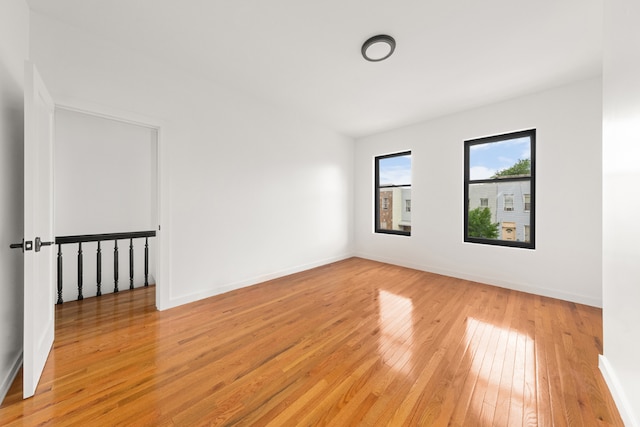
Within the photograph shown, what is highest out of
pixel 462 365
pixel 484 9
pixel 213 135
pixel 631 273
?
pixel 484 9

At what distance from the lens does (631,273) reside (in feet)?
4.22

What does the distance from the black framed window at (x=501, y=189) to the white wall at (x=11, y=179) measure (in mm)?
4982

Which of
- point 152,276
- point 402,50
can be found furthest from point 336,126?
point 152,276

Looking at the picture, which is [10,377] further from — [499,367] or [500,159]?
[500,159]

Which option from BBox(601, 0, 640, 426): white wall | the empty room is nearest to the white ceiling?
the empty room

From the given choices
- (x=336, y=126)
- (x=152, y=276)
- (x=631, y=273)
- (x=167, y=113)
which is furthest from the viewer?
(x=336, y=126)

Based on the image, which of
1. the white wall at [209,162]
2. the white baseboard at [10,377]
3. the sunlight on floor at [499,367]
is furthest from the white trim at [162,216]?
the sunlight on floor at [499,367]

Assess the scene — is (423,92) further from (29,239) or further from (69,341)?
(69,341)

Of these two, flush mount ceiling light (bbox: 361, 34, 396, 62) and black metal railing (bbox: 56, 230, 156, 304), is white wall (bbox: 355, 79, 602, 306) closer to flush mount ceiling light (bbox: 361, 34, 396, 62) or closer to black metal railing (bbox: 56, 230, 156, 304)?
flush mount ceiling light (bbox: 361, 34, 396, 62)

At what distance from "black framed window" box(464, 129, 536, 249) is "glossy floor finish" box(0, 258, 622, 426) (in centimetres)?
104

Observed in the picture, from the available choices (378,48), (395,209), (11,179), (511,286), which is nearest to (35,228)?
(11,179)

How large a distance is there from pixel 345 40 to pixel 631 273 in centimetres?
262

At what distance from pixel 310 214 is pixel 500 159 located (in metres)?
3.15

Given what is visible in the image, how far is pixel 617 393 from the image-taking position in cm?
142
